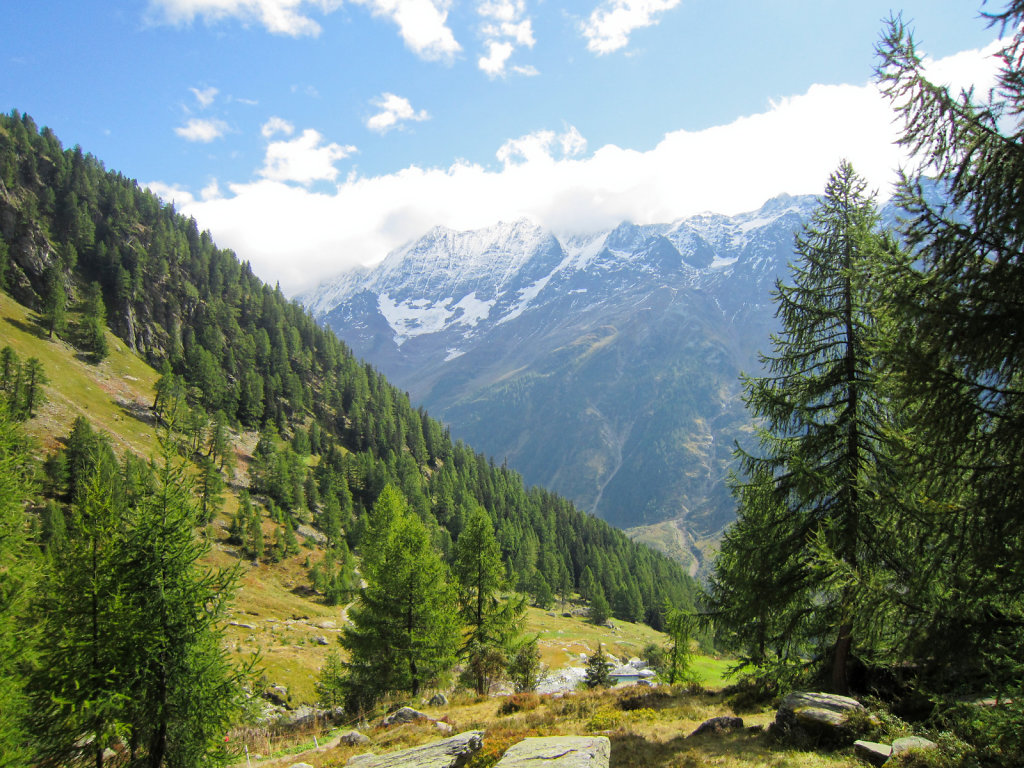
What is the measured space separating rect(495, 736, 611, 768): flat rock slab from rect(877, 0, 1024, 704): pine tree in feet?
20.8

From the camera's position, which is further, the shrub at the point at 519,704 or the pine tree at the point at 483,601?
the pine tree at the point at 483,601

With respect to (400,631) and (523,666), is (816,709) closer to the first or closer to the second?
(400,631)

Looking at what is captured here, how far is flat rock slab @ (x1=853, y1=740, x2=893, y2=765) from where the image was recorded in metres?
9.44

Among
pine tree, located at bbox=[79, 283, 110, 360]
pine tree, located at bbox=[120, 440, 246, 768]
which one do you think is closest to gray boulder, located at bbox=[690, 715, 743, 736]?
pine tree, located at bbox=[120, 440, 246, 768]

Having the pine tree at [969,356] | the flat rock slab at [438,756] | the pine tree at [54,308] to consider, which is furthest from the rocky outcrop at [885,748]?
the pine tree at [54,308]

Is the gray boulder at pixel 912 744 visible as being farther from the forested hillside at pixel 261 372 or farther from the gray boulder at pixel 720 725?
the forested hillside at pixel 261 372

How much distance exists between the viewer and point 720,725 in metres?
13.2

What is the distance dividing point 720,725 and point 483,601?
749 inches

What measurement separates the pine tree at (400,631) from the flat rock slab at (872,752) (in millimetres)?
20929

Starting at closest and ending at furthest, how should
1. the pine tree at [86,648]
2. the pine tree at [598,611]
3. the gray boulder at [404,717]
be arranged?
the pine tree at [86,648] < the gray boulder at [404,717] < the pine tree at [598,611]

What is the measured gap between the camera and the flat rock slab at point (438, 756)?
11711 millimetres

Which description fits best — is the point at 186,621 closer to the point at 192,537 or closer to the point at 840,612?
the point at 192,537

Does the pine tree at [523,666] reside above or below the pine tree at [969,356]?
below

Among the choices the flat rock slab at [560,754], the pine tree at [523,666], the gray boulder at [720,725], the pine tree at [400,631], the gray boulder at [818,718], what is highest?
the gray boulder at [818,718]
